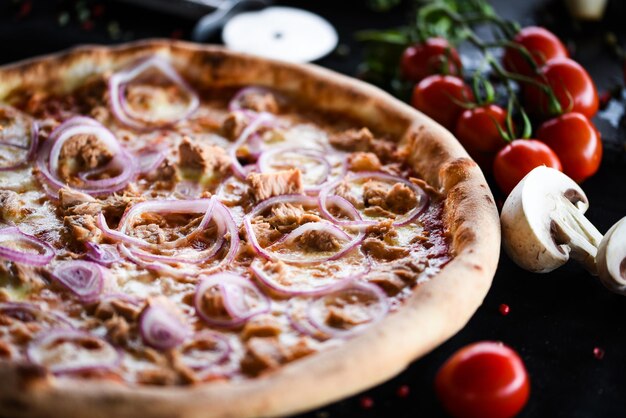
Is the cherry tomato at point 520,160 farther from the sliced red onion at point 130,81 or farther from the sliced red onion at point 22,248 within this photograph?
the sliced red onion at point 22,248

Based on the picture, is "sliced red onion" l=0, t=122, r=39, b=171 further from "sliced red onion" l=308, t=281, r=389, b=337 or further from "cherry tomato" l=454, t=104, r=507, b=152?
"cherry tomato" l=454, t=104, r=507, b=152

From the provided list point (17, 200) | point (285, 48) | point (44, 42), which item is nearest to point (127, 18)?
point (44, 42)

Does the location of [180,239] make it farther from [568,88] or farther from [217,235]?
[568,88]

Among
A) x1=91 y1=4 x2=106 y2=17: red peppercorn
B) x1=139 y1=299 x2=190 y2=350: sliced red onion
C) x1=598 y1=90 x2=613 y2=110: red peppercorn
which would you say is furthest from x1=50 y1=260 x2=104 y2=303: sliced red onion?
x1=91 y1=4 x2=106 y2=17: red peppercorn

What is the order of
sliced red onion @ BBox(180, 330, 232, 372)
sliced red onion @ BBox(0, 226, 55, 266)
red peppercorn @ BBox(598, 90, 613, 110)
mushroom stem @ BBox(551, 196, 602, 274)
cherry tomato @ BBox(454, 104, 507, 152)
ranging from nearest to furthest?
sliced red onion @ BBox(180, 330, 232, 372) < sliced red onion @ BBox(0, 226, 55, 266) < mushroom stem @ BBox(551, 196, 602, 274) < cherry tomato @ BBox(454, 104, 507, 152) < red peppercorn @ BBox(598, 90, 613, 110)

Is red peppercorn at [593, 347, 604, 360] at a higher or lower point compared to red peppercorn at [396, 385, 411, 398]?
lower

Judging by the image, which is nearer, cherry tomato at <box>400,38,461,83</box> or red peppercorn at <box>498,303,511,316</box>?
red peppercorn at <box>498,303,511,316</box>

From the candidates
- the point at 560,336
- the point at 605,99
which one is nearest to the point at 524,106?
the point at 605,99

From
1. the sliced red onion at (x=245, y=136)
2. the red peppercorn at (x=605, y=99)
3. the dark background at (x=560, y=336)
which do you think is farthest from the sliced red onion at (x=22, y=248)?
the red peppercorn at (x=605, y=99)
